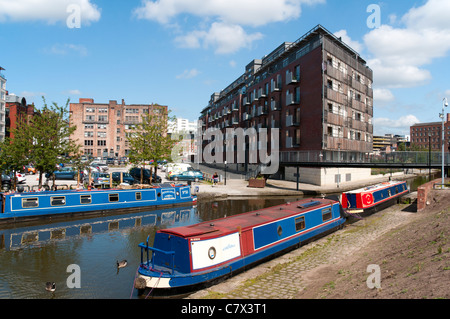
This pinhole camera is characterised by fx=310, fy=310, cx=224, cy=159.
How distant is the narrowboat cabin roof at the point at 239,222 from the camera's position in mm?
12031

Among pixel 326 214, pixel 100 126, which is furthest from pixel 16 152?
pixel 100 126

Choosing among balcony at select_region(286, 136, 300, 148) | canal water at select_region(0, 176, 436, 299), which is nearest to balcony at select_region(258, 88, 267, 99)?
balcony at select_region(286, 136, 300, 148)

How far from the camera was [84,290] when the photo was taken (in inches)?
467

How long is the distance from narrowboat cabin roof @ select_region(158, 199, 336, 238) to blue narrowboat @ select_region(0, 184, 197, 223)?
47.7 feet

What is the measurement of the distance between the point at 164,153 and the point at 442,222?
28819 millimetres

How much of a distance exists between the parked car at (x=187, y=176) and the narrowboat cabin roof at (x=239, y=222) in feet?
95.9

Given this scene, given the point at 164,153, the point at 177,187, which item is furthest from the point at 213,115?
the point at 177,187

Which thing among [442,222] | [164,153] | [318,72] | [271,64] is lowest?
[442,222]

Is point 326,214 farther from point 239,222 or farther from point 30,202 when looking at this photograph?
point 30,202

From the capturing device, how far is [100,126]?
97.6 m

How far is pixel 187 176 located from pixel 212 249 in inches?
1395

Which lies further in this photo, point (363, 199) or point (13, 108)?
point (13, 108)

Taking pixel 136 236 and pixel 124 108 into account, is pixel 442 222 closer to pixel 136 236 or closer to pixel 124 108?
pixel 136 236

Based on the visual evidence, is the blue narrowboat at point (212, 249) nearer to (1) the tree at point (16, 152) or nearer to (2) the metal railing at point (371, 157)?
(1) the tree at point (16, 152)
